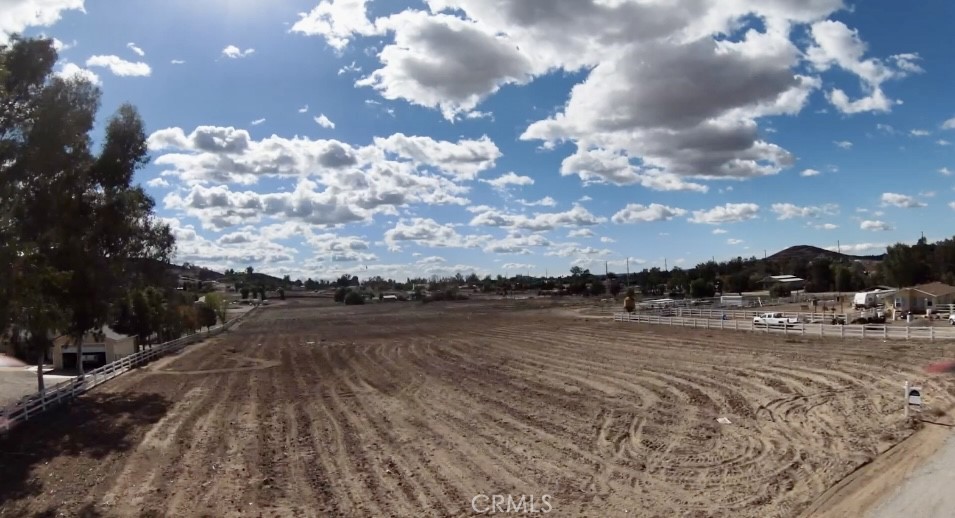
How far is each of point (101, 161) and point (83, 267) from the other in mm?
5313

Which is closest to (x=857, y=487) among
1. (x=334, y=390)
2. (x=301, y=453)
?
(x=301, y=453)

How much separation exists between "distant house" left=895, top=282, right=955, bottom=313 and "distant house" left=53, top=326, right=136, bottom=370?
64.2m

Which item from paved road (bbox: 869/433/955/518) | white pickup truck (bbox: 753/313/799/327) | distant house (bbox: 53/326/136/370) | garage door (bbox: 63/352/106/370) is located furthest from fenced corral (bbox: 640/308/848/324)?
garage door (bbox: 63/352/106/370)

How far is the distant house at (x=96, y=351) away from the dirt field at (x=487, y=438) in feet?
88.9

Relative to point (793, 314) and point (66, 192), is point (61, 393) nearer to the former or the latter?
point (66, 192)

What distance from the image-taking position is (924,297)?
59594 millimetres

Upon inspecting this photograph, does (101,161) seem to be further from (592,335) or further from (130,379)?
(592,335)

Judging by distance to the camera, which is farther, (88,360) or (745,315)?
(745,315)

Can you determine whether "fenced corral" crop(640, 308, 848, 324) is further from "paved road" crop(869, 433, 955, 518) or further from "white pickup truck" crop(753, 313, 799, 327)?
"paved road" crop(869, 433, 955, 518)

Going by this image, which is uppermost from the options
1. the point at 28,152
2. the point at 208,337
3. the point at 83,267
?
the point at 28,152

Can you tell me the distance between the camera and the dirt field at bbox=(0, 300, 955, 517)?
39.6ft

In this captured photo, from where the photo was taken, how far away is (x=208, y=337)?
72.8m

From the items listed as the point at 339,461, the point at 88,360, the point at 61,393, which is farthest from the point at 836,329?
the point at 88,360

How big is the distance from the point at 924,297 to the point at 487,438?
57.6m
